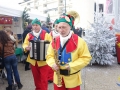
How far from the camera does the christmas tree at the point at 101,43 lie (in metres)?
7.11

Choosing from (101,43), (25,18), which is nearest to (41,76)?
(101,43)

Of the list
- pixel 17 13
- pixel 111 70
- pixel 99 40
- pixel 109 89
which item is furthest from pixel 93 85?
pixel 17 13

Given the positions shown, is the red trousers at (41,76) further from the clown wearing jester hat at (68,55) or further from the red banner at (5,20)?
the red banner at (5,20)

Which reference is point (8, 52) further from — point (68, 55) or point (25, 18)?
point (25, 18)

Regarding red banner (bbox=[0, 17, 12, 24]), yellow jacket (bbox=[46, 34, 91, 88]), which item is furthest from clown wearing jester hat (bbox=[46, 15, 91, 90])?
red banner (bbox=[0, 17, 12, 24])

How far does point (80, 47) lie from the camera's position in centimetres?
270

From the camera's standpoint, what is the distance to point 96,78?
579 centimetres

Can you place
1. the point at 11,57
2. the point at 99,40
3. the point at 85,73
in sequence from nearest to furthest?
1. the point at 11,57
2. the point at 85,73
3. the point at 99,40

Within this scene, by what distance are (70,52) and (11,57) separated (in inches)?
89.1

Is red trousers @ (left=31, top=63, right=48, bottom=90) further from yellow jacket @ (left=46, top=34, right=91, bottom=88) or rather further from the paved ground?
yellow jacket @ (left=46, top=34, right=91, bottom=88)

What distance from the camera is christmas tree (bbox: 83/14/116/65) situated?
711 cm

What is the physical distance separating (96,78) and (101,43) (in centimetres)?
175

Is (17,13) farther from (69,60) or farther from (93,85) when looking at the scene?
(69,60)

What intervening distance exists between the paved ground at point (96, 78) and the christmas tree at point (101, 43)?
316mm
